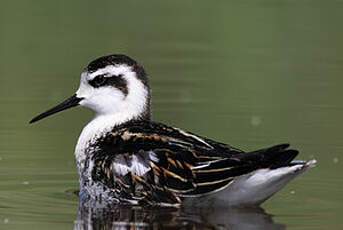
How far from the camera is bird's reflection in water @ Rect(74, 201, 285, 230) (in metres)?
11.2

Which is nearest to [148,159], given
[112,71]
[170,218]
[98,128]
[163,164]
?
[163,164]

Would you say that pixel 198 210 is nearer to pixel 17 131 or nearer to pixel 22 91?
pixel 17 131

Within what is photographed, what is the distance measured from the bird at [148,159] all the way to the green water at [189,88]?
25 centimetres

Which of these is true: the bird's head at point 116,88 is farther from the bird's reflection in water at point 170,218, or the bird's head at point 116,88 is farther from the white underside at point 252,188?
the white underside at point 252,188

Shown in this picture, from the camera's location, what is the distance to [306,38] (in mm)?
23281

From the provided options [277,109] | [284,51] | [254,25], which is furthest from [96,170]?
[254,25]

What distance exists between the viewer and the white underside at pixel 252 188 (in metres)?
11.2

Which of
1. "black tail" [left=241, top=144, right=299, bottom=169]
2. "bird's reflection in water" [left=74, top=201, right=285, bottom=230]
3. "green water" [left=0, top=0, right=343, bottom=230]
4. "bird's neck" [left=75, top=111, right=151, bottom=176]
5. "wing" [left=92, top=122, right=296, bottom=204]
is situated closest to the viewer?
"black tail" [left=241, top=144, right=299, bottom=169]

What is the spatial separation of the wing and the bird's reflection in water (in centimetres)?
17

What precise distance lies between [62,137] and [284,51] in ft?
25.9

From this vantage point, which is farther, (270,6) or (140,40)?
(270,6)

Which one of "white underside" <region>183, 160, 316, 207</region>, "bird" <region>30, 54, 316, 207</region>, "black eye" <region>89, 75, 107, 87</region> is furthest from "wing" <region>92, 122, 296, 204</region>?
"black eye" <region>89, 75, 107, 87</region>

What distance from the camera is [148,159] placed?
39.2 ft

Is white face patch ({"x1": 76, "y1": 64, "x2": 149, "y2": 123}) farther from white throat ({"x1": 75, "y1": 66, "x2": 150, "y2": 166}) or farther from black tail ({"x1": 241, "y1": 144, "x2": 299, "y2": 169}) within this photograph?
black tail ({"x1": 241, "y1": 144, "x2": 299, "y2": 169})
